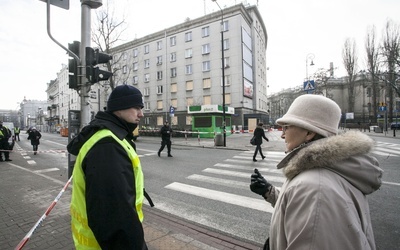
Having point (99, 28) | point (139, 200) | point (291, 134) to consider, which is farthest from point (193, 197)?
point (99, 28)

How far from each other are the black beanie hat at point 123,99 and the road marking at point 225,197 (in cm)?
393

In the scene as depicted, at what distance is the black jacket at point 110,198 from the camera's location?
4.45 ft

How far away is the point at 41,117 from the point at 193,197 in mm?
103545

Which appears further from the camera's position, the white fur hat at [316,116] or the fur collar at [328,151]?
the white fur hat at [316,116]

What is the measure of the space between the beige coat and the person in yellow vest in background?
0.88 metres

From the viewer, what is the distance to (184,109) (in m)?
38.4

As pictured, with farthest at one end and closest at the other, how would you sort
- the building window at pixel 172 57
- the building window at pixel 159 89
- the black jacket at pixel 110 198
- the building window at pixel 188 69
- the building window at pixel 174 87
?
the building window at pixel 159 89
the building window at pixel 172 57
the building window at pixel 174 87
the building window at pixel 188 69
the black jacket at pixel 110 198

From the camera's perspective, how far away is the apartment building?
3434 cm

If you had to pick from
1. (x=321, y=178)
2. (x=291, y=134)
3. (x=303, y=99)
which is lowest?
(x=321, y=178)

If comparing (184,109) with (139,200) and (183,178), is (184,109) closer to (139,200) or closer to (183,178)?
(183,178)

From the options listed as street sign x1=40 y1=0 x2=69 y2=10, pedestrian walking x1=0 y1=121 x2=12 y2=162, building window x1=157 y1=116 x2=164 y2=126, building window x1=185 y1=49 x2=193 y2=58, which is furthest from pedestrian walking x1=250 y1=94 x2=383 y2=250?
building window x1=157 y1=116 x2=164 y2=126

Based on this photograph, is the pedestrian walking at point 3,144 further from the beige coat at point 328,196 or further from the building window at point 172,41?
the building window at point 172,41

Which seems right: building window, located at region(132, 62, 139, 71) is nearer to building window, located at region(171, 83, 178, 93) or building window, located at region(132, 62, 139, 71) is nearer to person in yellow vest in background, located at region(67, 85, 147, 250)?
building window, located at region(171, 83, 178, 93)

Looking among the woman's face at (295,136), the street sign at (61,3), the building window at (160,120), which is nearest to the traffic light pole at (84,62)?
the street sign at (61,3)
